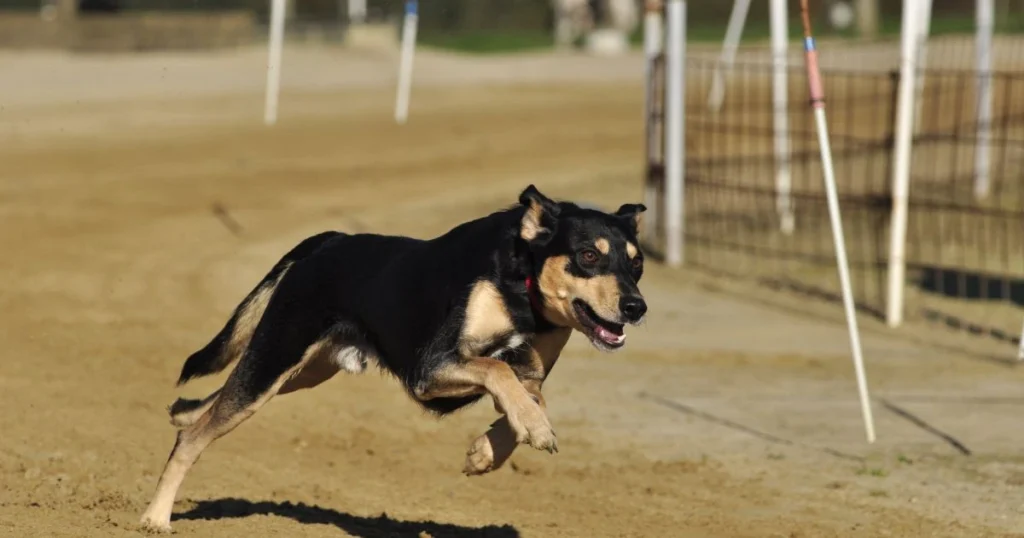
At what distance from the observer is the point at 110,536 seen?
715cm

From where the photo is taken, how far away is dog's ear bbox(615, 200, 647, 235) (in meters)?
7.04

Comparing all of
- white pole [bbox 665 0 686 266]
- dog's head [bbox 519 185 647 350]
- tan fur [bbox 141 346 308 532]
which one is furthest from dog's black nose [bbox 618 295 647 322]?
white pole [bbox 665 0 686 266]

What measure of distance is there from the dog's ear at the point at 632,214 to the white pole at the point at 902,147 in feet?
22.0

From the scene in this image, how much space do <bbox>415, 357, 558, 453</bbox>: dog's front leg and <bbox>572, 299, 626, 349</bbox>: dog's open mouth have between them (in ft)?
1.15

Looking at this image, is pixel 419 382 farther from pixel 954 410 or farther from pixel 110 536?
pixel 954 410

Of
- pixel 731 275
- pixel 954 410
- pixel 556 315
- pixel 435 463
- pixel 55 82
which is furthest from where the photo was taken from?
pixel 55 82

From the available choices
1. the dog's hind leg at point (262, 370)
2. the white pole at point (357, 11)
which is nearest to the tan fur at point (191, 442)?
the dog's hind leg at point (262, 370)

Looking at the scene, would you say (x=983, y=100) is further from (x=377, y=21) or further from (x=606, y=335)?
(x=377, y=21)

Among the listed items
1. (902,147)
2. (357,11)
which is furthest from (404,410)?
(357,11)

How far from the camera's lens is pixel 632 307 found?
21.1 feet

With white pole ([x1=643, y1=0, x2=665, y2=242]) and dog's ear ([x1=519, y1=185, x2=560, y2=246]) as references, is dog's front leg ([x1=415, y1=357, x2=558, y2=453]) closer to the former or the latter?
dog's ear ([x1=519, y1=185, x2=560, y2=246])

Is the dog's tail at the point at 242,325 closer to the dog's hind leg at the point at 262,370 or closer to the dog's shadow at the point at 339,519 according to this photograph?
the dog's hind leg at the point at 262,370

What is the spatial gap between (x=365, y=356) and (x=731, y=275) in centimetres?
981

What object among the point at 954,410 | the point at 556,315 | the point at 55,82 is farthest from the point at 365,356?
the point at 55,82
